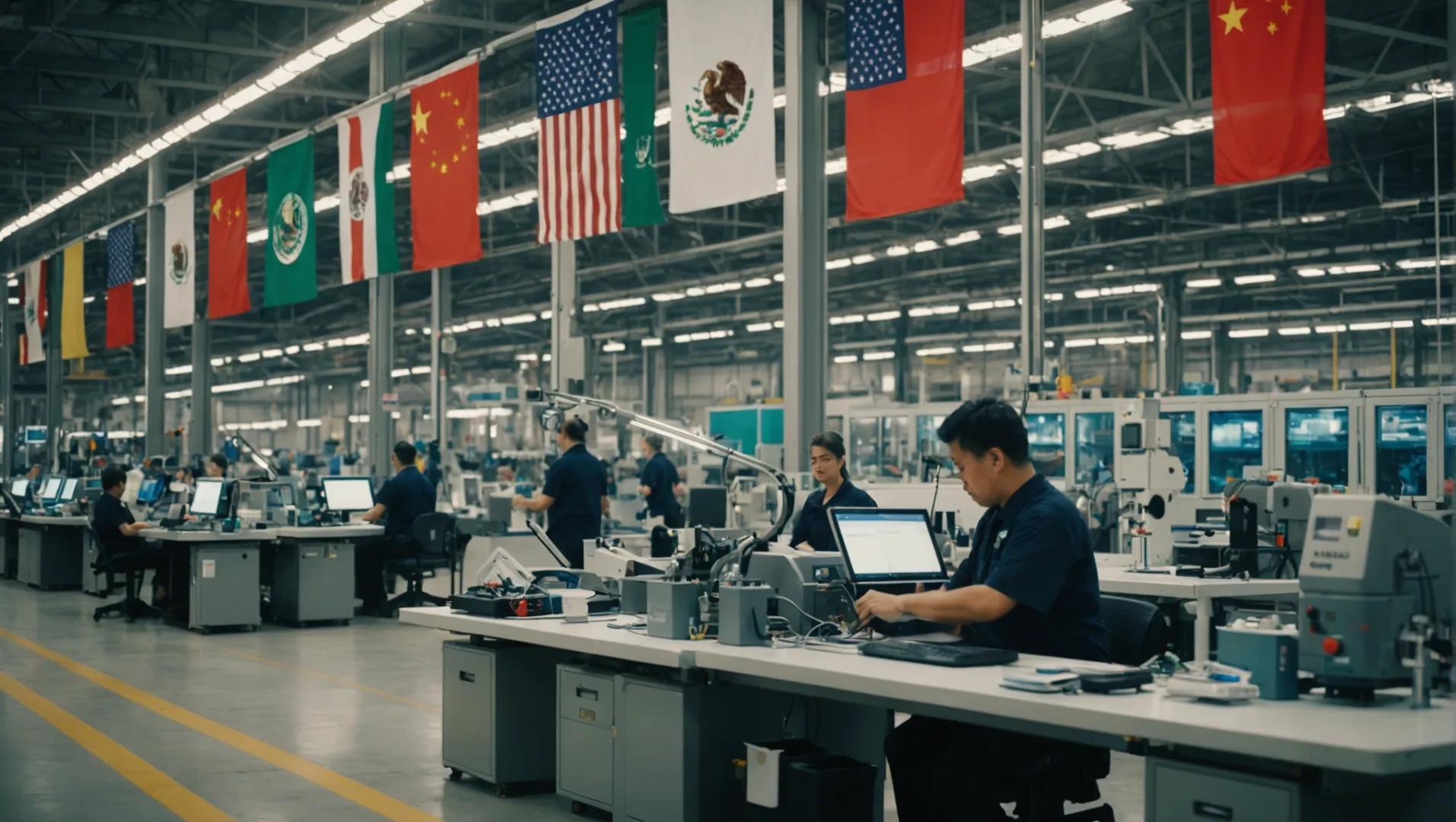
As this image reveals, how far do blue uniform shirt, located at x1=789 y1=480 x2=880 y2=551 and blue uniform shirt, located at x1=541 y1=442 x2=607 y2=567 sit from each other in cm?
188

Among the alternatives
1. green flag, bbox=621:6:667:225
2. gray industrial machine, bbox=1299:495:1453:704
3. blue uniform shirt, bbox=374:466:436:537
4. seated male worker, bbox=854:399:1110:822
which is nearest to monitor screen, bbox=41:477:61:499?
blue uniform shirt, bbox=374:466:436:537

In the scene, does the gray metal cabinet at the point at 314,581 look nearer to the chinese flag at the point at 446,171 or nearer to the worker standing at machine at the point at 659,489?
the chinese flag at the point at 446,171

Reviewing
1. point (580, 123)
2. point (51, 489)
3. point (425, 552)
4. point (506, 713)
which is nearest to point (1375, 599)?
point (506, 713)

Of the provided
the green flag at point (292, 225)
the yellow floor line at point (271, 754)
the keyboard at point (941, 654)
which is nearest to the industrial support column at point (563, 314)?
the green flag at point (292, 225)

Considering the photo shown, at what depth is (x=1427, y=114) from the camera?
1403 centimetres

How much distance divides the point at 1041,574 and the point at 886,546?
862 mm

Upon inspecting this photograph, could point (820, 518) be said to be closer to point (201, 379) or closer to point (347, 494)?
point (347, 494)

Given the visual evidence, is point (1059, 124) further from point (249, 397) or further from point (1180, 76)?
point (249, 397)

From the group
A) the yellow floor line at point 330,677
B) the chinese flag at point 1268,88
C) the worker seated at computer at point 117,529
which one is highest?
the chinese flag at point 1268,88

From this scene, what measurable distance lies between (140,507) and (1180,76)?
11885mm

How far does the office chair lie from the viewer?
10.5 meters

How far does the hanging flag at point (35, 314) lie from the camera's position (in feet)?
67.9

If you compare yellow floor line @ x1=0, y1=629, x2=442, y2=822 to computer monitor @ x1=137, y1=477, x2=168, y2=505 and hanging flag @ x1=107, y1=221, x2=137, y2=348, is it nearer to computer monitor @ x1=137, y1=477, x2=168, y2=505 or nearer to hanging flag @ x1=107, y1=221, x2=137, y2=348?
computer monitor @ x1=137, y1=477, x2=168, y2=505

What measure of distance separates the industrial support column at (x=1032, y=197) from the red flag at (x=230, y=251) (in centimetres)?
932
